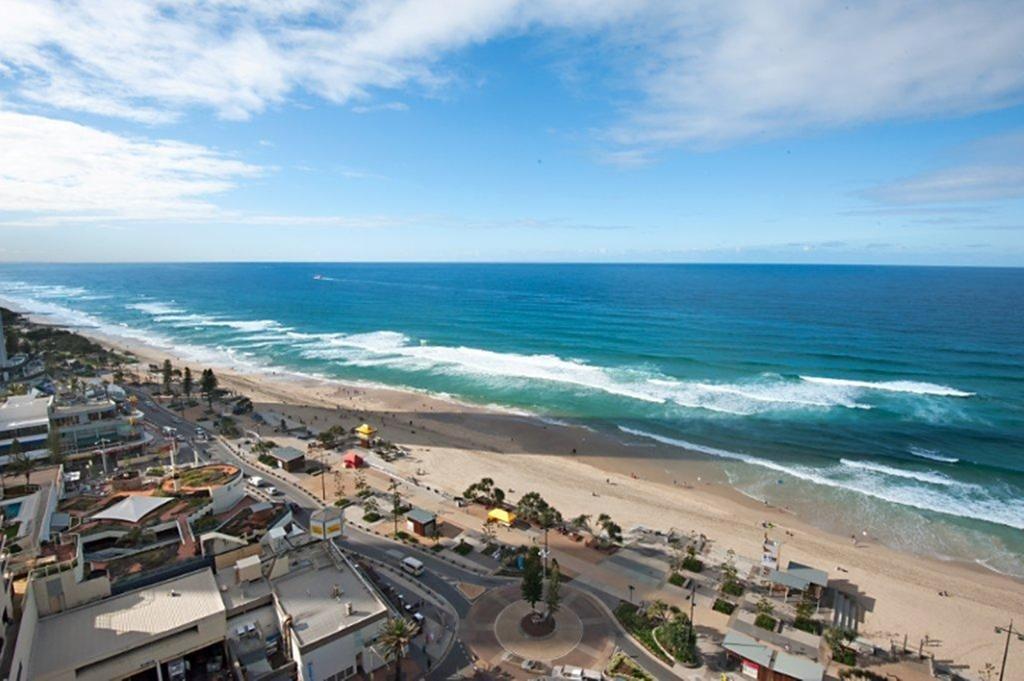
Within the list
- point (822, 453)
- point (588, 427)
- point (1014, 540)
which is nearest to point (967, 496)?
point (1014, 540)

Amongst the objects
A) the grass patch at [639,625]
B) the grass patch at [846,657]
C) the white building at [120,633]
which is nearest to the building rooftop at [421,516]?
the grass patch at [639,625]

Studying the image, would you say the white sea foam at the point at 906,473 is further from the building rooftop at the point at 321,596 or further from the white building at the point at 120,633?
the white building at the point at 120,633

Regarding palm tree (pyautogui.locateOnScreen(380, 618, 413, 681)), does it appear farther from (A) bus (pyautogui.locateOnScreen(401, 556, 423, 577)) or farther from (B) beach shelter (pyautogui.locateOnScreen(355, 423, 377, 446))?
(B) beach shelter (pyautogui.locateOnScreen(355, 423, 377, 446))

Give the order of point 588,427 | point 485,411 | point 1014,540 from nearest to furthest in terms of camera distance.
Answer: point 1014,540 < point 588,427 < point 485,411

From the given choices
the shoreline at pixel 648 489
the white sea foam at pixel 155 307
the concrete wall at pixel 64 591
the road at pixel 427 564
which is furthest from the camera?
the white sea foam at pixel 155 307

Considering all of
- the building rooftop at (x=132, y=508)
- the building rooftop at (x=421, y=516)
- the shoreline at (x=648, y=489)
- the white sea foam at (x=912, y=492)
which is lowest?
the shoreline at (x=648, y=489)

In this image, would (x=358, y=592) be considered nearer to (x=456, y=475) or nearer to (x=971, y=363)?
(x=456, y=475)

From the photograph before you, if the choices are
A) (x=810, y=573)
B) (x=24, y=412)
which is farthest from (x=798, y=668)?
(x=24, y=412)
